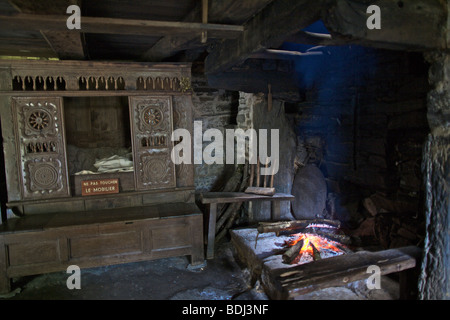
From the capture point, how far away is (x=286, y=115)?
17.8ft

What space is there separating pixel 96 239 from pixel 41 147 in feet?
5.01

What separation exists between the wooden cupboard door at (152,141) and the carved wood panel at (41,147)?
1.01 m

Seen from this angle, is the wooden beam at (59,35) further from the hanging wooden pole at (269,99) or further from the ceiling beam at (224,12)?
the hanging wooden pole at (269,99)

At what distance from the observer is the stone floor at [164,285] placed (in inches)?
136

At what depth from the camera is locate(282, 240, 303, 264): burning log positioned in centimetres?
379

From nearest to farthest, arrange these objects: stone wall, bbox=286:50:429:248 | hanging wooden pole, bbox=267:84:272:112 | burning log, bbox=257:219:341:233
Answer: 1. stone wall, bbox=286:50:429:248
2. burning log, bbox=257:219:341:233
3. hanging wooden pole, bbox=267:84:272:112

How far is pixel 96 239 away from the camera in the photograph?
13.9 ft

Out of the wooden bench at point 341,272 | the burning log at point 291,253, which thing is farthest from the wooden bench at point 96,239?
the wooden bench at point 341,272

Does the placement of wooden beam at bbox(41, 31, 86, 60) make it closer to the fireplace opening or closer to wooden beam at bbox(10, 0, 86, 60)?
wooden beam at bbox(10, 0, 86, 60)

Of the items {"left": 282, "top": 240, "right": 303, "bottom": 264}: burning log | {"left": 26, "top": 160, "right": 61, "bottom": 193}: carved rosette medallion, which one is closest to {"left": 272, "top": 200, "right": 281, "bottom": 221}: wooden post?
{"left": 282, "top": 240, "right": 303, "bottom": 264}: burning log

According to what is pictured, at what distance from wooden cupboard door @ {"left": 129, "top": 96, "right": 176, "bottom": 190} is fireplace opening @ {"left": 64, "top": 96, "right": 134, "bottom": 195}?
501 millimetres

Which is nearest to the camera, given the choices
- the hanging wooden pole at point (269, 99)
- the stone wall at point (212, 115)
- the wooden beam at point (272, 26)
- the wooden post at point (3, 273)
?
the wooden beam at point (272, 26)

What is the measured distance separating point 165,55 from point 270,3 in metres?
2.16

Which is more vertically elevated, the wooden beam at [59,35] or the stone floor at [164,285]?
the wooden beam at [59,35]
